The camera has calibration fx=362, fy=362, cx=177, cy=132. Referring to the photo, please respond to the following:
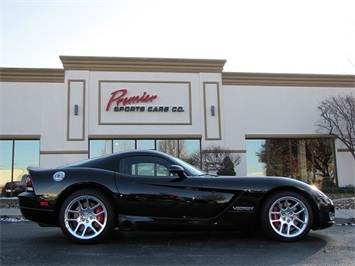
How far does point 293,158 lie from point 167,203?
1281 centimetres

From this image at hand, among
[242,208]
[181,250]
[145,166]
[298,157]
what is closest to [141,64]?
[298,157]

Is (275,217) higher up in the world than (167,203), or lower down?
lower down

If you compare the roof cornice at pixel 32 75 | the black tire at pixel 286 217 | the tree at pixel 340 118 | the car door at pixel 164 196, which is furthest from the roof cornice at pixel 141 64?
the black tire at pixel 286 217

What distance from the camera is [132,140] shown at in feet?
50.8

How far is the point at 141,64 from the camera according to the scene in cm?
1571

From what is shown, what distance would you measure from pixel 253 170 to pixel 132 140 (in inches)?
219

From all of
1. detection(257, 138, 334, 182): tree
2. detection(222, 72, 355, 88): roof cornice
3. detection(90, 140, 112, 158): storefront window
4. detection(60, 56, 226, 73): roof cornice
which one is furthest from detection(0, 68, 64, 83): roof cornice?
detection(257, 138, 334, 182): tree

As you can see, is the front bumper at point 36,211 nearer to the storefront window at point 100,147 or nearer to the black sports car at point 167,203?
the black sports car at point 167,203

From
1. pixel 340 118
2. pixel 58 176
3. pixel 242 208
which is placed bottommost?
pixel 242 208

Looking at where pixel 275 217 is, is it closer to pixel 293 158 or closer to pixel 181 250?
pixel 181 250

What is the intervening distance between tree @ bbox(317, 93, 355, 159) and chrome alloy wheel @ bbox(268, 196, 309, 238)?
37.7 ft

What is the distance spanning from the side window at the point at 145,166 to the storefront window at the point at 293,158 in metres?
11.5

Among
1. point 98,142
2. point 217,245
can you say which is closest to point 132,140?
point 98,142

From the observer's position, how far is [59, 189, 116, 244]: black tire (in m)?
4.76
